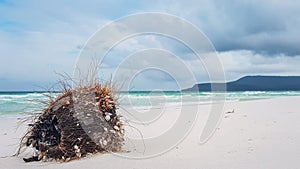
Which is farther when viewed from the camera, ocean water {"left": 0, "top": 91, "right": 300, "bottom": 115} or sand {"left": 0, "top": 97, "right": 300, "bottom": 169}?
ocean water {"left": 0, "top": 91, "right": 300, "bottom": 115}

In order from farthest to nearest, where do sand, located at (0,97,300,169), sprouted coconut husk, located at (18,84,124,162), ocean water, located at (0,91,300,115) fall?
ocean water, located at (0,91,300,115) → sprouted coconut husk, located at (18,84,124,162) → sand, located at (0,97,300,169)

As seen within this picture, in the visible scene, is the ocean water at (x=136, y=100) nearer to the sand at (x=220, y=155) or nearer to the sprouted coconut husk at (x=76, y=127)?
the sprouted coconut husk at (x=76, y=127)

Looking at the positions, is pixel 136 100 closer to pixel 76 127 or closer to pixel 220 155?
pixel 76 127

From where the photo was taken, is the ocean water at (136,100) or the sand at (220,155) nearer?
the sand at (220,155)

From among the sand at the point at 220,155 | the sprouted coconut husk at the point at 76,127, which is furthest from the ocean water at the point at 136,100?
the sand at the point at 220,155

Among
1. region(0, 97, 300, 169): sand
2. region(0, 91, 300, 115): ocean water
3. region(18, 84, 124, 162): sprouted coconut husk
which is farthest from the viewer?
region(0, 91, 300, 115): ocean water

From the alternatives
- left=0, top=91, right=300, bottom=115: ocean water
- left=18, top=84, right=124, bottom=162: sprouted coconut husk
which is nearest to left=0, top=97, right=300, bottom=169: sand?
left=18, top=84, right=124, bottom=162: sprouted coconut husk

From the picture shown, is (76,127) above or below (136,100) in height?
below

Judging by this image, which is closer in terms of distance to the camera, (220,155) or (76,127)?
(220,155)

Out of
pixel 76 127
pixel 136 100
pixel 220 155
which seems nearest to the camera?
pixel 220 155

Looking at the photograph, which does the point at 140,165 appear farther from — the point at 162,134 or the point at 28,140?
the point at 162,134

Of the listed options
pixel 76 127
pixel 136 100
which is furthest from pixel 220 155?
pixel 136 100

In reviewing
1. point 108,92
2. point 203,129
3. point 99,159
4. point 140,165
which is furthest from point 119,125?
point 203,129

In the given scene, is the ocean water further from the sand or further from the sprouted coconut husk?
the sand
